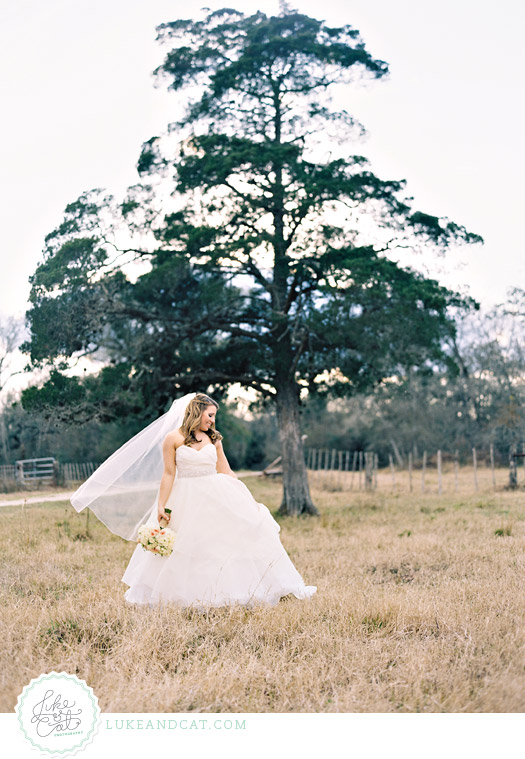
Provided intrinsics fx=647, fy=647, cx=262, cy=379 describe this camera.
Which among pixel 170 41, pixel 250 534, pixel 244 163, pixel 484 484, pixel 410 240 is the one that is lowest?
pixel 484 484

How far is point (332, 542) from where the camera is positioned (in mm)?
8414

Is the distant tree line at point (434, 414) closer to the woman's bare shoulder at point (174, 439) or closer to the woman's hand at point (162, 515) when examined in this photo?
the woman's bare shoulder at point (174, 439)

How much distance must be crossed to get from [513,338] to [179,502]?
23.5m

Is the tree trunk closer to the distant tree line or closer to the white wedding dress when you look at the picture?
the white wedding dress

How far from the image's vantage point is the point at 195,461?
15.7 ft

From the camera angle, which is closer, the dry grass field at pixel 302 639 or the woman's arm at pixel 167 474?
the dry grass field at pixel 302 639

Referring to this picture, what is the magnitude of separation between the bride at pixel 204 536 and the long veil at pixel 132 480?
98 mm

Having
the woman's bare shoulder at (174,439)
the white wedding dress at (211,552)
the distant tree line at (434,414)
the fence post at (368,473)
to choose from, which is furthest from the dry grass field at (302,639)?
the distant tree line at (434,414)

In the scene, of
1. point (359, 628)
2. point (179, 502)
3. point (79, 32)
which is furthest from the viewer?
point (79, 32)

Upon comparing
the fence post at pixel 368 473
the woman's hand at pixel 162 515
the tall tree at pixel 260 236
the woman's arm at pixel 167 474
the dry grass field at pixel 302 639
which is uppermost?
the tall tree at pixel 260 236

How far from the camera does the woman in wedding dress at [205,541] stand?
4.58 meters

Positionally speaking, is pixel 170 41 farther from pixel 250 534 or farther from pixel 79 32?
pixel 250 534

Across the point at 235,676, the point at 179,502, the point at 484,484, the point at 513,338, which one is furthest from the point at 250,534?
the point at 513,338

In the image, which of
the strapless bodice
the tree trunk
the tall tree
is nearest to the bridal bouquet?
the strapless bodice
